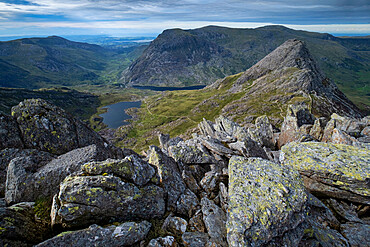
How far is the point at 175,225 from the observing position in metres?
13.9

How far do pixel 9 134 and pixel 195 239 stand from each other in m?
22.8

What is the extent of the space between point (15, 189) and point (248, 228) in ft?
56.6

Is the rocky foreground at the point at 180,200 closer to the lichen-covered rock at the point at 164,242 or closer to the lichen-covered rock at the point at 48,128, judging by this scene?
the lichen-covered rock at the point at 164,242

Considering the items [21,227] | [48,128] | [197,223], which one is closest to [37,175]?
[21,227]

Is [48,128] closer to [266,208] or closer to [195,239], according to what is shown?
[195,239]

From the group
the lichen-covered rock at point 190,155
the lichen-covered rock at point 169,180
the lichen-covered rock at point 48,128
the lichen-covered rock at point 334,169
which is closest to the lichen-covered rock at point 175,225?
the lichen-covered rock at point 169,180

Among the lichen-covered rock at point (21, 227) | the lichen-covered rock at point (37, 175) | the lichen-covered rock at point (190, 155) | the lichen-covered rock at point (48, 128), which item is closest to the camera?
the lichen-covered rock at point (21, 227)

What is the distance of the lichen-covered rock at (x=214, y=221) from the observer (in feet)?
41.9

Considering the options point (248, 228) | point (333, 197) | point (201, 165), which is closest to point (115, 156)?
point (201, 165)

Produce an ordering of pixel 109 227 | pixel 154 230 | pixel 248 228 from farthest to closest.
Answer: pixel 154 230 < pixel 109 227 < pixel 248 228

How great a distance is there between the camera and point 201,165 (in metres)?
22.1

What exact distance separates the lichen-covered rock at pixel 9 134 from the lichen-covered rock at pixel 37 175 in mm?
5523

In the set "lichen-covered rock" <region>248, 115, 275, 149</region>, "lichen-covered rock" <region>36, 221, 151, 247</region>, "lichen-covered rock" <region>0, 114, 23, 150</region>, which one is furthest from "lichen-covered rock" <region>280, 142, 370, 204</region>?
"lichen-covered rock" <region>0, 114, 23, 150</region>

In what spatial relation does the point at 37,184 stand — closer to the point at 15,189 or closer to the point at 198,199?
the point at 15,189
